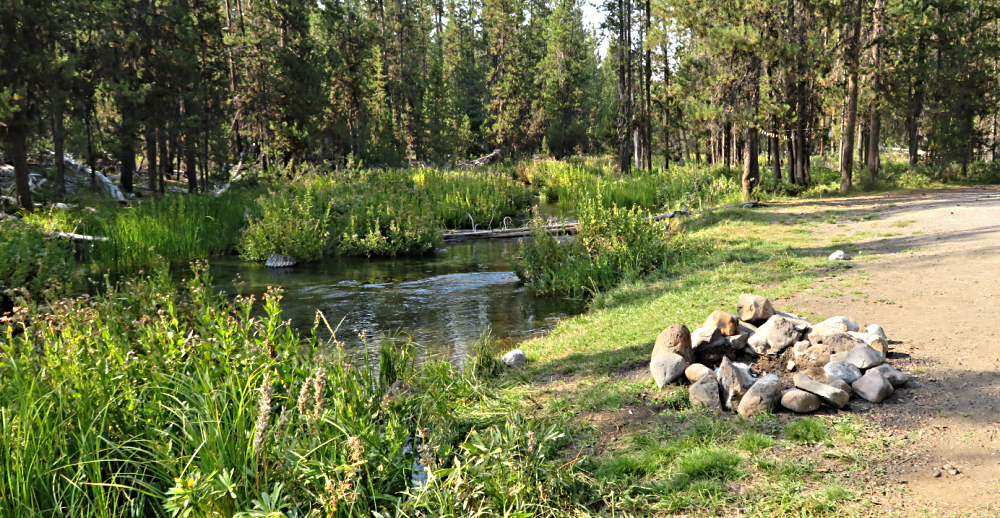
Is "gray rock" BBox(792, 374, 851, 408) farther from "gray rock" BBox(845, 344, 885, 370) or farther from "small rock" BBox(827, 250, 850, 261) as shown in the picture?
"small rock" BBox(827, 250, 850, 261)

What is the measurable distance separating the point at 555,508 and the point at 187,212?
13.8 meters

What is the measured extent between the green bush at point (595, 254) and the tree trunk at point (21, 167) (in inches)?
479

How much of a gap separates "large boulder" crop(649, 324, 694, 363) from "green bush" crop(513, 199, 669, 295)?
4.56 m

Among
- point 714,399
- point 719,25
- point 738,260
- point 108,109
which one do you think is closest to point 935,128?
point 719,25

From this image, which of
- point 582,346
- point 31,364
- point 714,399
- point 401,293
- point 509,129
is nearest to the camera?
point 31,364

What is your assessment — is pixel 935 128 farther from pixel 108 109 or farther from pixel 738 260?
pixel 108 109

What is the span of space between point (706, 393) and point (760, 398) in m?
0.35

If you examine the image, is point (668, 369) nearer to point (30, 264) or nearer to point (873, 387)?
point (873, 387)

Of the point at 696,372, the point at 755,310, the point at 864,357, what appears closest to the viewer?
the point at 864,357

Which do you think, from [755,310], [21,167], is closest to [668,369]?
[755,310]

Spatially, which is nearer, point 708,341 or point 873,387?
point 873,387

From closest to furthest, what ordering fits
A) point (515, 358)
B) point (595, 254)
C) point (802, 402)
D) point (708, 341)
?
1. point (802, 402)
2. point (708, 341)
3. point (515, 358)
4. point (595, 254)

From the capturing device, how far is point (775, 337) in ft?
16.8

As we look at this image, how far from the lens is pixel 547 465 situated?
133 inches
